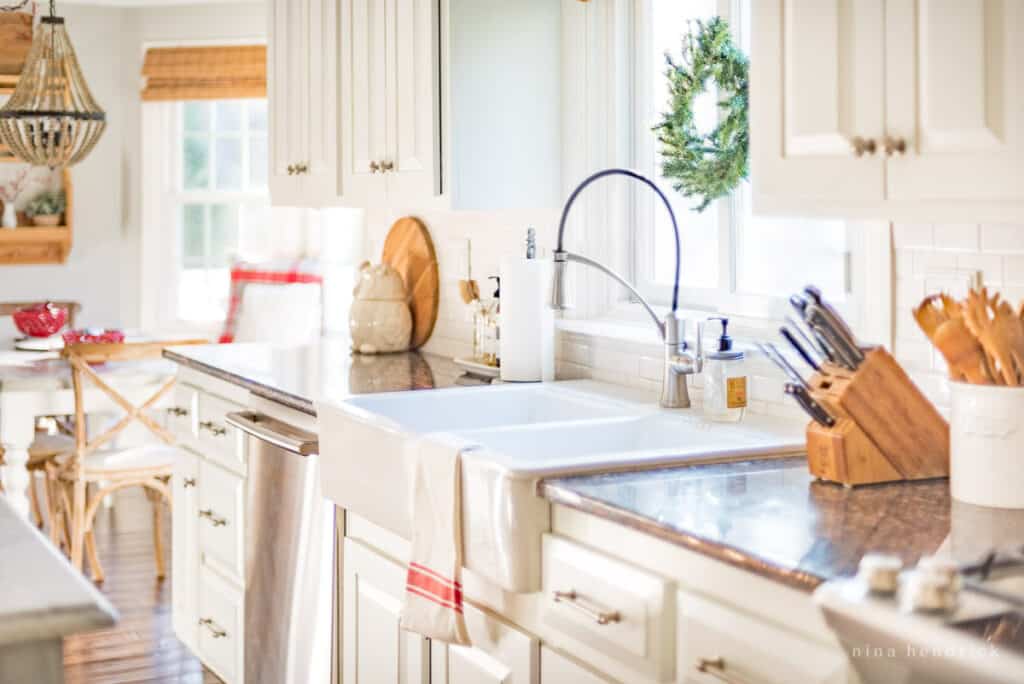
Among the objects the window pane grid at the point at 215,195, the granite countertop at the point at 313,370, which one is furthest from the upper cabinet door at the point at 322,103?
the window pane grid at the point at 215,195

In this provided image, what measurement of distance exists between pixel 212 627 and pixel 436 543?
1.75 m

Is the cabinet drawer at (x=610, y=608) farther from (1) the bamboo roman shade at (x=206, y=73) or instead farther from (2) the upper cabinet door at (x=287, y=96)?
(1) the bamboo roman shade at (x=206, y=73)

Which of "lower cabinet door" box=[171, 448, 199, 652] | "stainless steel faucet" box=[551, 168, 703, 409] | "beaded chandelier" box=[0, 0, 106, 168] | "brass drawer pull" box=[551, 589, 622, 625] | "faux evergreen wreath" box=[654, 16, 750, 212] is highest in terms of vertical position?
"beaded chandelier" box=[0, 0, 106, 168]

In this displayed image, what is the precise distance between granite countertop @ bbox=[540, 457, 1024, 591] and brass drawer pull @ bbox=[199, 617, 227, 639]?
6.68 feet

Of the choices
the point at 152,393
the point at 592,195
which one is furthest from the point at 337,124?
the point at 152,393

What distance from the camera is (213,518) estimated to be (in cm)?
384

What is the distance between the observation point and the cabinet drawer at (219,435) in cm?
363

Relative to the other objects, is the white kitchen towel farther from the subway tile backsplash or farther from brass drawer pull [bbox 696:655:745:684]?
the subway tile backsplash

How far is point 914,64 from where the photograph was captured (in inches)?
71.8

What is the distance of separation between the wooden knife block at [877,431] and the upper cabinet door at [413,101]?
1489mm

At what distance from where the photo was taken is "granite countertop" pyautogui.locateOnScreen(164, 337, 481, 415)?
3.25 metres

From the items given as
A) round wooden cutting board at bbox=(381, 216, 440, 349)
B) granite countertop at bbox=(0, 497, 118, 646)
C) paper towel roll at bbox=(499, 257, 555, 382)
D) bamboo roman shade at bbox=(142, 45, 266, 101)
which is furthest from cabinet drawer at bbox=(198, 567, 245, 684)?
bamboo roman shade at bbox=(142, 45, 266, 101)

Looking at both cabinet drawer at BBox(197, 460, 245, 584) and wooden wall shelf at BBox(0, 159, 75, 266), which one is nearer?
cabinet drawer at BBox(197, 460, 245, 584)

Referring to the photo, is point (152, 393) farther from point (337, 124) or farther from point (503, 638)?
point (503, 638)
